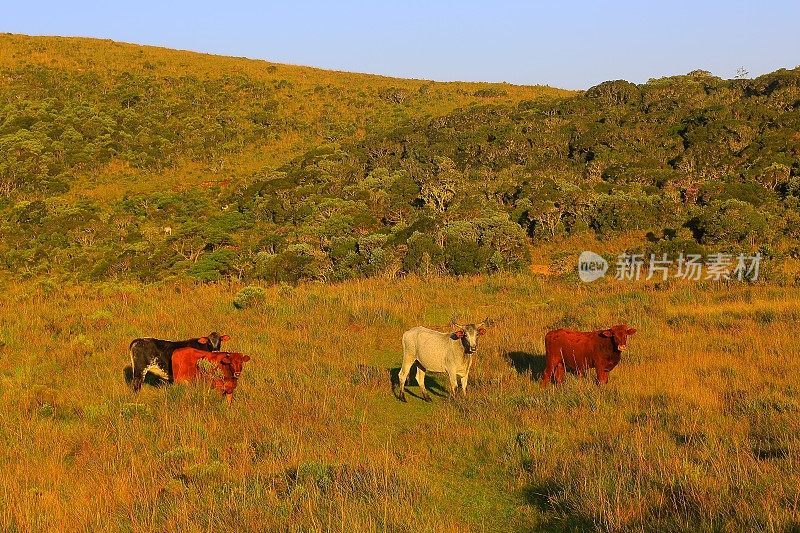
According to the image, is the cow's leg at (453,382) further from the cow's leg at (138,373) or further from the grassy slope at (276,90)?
the grassy slope at (276,90)

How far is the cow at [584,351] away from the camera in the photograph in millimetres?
9062

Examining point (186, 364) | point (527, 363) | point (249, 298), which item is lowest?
point (249, 298)

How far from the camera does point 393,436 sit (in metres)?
7.57

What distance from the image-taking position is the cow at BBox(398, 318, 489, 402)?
869 centimetres

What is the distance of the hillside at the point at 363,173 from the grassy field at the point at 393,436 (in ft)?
32.2

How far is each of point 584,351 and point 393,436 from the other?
11.9ft

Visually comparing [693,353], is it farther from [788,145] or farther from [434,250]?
[788,145]

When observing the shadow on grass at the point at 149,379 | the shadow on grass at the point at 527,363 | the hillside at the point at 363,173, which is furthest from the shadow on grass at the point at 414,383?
the hillside at the point at 363,173

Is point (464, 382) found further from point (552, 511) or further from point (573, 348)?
point (552, 511)

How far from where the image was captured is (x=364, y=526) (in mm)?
4574

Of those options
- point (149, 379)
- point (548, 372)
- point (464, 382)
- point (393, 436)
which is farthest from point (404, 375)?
point (149, 379)

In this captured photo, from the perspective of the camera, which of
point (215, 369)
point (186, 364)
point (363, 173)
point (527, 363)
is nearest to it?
point (186, 364)

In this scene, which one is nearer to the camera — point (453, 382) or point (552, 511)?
point (552, 511)

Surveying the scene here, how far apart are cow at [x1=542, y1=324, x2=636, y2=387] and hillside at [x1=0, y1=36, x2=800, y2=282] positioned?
469 inches
